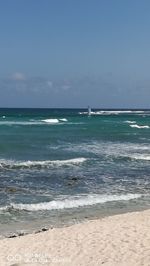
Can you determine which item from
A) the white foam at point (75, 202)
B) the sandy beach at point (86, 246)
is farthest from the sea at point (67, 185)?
the sandy beach at point (86, 246)

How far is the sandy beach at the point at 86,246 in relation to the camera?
1059 cm

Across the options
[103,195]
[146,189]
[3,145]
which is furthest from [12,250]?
[3,145]

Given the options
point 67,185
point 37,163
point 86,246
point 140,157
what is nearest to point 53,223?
point 86,246

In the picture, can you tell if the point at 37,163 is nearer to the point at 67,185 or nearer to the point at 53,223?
the point at 67,185

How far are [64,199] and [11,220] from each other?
3240 mm

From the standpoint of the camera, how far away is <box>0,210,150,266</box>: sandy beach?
10586 millimetres

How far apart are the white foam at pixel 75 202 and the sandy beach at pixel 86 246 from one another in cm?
261

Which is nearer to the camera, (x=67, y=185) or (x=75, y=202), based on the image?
(x=75, y=202)

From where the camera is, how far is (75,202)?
55.7 ft

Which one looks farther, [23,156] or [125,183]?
[23,156]

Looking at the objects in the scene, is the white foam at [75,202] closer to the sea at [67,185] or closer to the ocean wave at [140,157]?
the sea at [67,185]

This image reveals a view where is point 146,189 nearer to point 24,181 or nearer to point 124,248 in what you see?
point 24,181

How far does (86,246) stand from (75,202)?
5.38 m

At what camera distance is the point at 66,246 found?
11711mm
